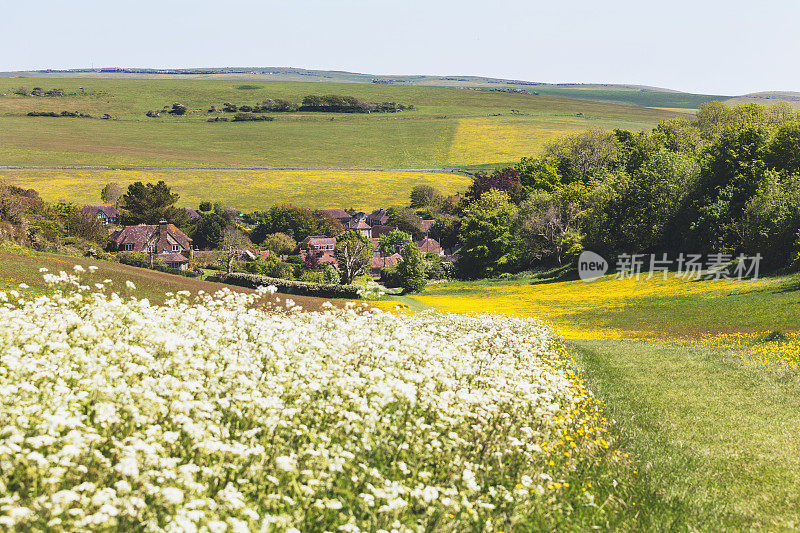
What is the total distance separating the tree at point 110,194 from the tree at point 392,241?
2105 inches

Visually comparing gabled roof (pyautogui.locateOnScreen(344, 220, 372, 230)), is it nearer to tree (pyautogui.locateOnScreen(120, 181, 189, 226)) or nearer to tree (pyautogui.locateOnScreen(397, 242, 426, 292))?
tree (pyautogui.locateOnScreen(120, 181, 189, 226))

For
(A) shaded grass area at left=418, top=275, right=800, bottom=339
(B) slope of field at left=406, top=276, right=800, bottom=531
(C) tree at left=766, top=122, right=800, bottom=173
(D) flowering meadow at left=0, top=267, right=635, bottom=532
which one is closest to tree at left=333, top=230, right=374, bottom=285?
(A) shaded grass area at left=418, top=275, right=800, bottom=339

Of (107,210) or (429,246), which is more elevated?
(107,210)

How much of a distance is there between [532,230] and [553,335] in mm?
51373

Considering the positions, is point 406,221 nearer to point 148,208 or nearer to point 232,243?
point 232,243

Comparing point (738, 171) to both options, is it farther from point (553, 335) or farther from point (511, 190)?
point (511, 190)

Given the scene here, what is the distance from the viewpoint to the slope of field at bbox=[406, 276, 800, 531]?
934 centimetres

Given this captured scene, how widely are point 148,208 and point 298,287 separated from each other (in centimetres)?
9256

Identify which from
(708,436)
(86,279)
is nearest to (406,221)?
(86,279)

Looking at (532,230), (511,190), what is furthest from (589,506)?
(511,190)

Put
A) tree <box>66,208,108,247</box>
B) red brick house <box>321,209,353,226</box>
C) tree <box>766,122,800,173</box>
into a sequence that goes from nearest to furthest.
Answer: tree <box>766,122,800,173</box>, tree <box>66,208,108,247</box>, red brick house <box>321,209,353,226</box>

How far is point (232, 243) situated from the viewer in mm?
102125

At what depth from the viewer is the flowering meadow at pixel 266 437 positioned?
5.81m

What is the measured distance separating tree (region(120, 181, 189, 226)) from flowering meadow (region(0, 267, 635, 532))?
110 m
